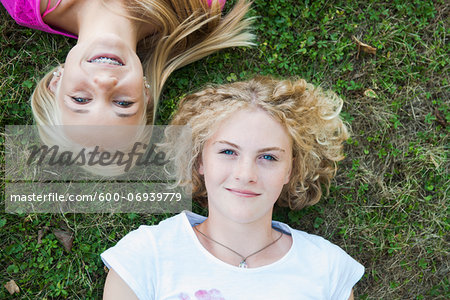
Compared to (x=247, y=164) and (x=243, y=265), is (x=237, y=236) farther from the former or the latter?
(x=247, y=164)

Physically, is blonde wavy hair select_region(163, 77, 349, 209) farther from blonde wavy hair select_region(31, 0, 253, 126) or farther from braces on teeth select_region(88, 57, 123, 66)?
braces on teeth select_region(88, 57, 123, 66)

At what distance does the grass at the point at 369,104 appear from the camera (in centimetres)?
359

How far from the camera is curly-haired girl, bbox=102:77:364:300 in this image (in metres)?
2.78

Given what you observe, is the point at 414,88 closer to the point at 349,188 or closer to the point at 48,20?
the point at 349,188

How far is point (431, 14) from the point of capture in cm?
381

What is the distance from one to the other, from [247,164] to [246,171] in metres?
0.05

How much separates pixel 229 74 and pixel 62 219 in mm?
1778

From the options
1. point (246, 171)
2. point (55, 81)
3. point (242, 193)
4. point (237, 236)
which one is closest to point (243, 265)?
point (237, 236)

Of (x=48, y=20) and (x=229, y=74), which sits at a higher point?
(x=48, y=20)

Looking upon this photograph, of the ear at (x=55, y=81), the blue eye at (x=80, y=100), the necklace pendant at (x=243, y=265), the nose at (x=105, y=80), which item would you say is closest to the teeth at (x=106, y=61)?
the nose at (x=105, y=80)

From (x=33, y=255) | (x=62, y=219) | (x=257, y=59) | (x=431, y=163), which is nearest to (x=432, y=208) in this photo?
(x=431, y=163)

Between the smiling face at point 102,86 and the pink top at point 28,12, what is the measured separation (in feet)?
1.53

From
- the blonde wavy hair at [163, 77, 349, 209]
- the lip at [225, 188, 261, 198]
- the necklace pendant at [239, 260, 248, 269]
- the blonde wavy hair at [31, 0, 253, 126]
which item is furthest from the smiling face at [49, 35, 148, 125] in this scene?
the necklace pendant at [239, 260, 248, 269]

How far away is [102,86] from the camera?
9.74ft
